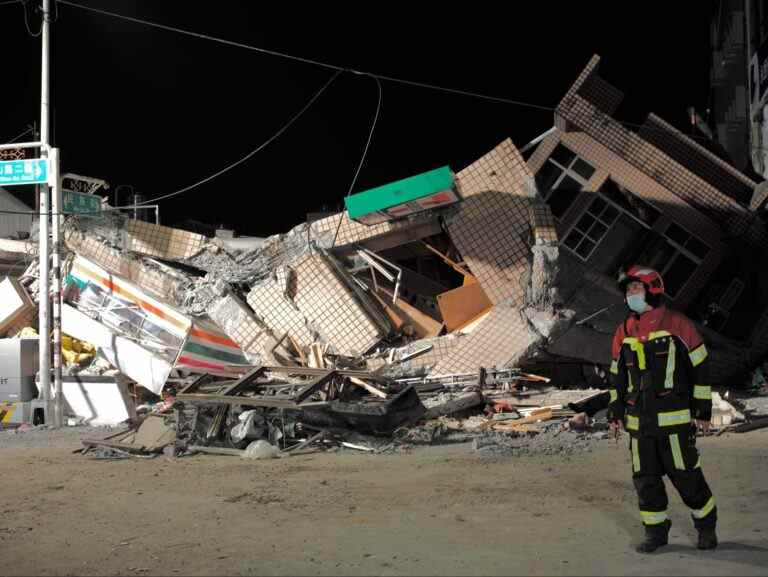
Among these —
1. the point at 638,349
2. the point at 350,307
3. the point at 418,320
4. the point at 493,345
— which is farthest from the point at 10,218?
the point at 638,349

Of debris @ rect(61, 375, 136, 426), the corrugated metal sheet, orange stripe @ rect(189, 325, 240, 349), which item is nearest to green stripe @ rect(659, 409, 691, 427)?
debris @ rect(61, 375, 136, 426)

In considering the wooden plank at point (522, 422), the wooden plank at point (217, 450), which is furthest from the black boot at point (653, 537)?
the wooden plank at point (522, 422)

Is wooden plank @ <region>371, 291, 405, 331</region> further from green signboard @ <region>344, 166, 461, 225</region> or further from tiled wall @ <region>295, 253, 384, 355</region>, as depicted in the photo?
green signboard @ <region>344, 166, 461, 225</region>

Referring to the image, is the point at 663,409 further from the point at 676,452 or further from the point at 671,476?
the point at 671,476

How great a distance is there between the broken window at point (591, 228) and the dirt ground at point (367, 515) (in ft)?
20.4

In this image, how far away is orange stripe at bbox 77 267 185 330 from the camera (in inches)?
564

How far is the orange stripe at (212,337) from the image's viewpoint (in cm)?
1402

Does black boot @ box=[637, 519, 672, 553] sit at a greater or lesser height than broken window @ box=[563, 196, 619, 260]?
lesser

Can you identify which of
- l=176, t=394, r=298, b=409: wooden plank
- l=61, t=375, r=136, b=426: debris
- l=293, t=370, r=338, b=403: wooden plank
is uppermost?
l=293, t=370, r=338, b=403: wooden plank

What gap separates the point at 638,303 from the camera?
5418mm

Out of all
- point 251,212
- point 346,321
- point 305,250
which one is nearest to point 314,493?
point 346,321

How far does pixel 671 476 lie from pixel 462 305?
29.9 feet

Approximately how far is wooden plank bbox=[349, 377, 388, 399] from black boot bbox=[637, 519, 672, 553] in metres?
6.01

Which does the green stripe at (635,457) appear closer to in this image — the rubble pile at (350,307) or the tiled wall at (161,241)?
the rubble pile at (350,307)
